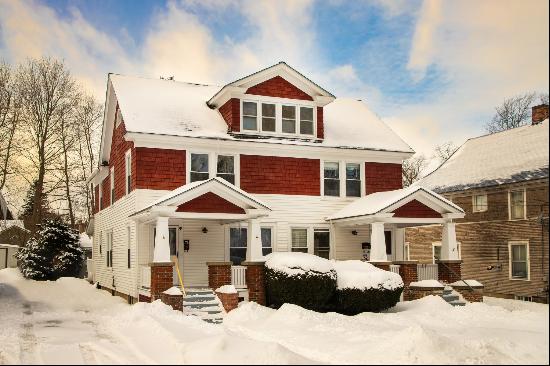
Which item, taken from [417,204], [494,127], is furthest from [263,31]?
[494,127]

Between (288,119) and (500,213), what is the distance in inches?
403

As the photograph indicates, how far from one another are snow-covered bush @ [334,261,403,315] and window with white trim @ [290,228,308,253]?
4.74m

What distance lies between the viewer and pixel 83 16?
2416cm

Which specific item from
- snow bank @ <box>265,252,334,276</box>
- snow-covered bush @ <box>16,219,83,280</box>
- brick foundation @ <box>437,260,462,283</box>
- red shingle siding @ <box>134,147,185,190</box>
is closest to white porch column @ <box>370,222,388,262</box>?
brick foundation @ <box>437,260,462,283</box>

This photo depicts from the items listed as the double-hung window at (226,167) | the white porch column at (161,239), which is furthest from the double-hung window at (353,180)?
the white porch column at (161,239)

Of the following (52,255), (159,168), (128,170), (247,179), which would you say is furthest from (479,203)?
(52,255)

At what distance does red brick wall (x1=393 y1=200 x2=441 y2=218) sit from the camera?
68.0 feet

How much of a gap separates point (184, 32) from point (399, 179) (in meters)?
10.7

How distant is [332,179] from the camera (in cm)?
2355

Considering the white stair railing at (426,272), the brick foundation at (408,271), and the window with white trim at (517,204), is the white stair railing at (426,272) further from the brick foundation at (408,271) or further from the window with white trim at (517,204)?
the window with white trim at (517,204)

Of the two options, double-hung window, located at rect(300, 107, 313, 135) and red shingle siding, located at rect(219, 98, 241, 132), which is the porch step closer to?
red shingle siding, located at rect(219, 98, 241, 132)

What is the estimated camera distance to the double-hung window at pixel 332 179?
2347 centimetres

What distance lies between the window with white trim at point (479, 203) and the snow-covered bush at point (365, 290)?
9.98m

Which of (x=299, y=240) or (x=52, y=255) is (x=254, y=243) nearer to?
(x=299, y=240)
